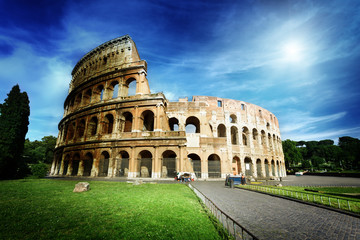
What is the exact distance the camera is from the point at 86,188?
9.37 meters

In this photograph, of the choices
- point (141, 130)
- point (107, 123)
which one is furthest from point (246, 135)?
point (107, 123)

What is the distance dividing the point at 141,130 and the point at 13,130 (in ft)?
41.5

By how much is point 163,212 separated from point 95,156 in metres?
18.5

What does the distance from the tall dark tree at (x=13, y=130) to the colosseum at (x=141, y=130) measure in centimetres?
675

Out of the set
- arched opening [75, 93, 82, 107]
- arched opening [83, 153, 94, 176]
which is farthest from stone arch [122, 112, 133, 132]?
arched opening [75, 93, 82, 107]

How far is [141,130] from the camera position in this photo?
68.4ft

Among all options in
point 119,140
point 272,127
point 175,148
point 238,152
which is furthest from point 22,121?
point 272,127

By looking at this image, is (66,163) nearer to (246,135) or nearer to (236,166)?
(236,166)

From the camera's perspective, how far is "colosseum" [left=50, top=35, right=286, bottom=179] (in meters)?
19.7

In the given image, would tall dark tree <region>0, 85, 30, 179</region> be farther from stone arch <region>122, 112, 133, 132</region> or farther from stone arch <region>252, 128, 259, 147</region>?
stone arch <region>252, 128, 259, 147</region>

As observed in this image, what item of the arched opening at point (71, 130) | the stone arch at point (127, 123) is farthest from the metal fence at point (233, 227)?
the arched opening at point (71, 130)

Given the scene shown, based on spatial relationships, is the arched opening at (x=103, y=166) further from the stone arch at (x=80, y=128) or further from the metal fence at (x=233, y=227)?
the metal fence at (x=233, y=227)

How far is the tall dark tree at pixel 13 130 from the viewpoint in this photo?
14.7 m

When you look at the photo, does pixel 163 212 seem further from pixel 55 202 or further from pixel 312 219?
pixel 312 219
